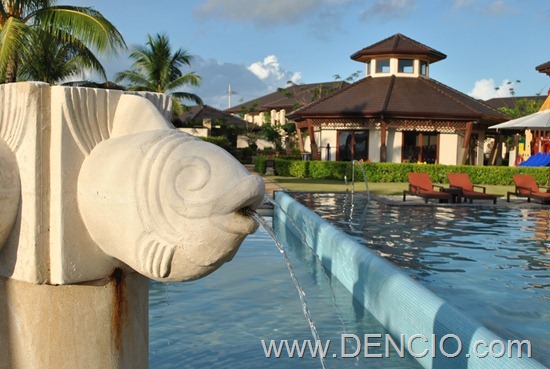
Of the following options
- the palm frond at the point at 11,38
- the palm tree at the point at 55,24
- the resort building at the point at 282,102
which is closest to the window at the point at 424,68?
the resort building at the point at 282,102

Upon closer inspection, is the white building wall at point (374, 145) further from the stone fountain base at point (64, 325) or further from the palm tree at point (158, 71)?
the stone fountain base at point (64, 325)

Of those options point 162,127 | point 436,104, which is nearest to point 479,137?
point 436,104

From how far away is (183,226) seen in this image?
1.29 meters

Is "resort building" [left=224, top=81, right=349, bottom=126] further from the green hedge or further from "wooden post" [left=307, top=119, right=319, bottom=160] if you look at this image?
the green hedge

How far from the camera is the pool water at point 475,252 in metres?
5.86

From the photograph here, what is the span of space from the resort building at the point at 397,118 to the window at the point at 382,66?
4.3 inches

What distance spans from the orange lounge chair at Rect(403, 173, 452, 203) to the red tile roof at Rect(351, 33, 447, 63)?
16779 mm

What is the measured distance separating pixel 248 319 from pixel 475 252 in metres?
4.66

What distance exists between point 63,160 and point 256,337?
13.7ft

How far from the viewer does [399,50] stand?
104 feet

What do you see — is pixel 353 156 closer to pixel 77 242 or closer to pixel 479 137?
pixel 479 137

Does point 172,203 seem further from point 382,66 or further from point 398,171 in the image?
point 382,66

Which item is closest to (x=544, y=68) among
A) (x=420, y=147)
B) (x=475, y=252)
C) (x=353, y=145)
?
(x=420, y=147)

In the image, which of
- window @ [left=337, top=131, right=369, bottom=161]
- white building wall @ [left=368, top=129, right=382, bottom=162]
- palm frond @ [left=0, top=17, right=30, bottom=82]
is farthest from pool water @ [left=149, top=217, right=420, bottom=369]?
window @ [left=337, top=131, right=369, bottom=161]
